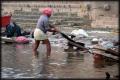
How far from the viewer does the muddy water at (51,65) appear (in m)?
10.5

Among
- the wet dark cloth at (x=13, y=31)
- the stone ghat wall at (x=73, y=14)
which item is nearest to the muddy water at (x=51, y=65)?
the wet dark cloth at (x=13, y=31)

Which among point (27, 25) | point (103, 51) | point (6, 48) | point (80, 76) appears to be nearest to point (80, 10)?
point (27, 25)

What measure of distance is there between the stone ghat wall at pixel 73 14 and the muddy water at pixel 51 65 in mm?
9832

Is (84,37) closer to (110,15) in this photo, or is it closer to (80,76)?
(110,15)

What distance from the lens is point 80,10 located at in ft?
86.7

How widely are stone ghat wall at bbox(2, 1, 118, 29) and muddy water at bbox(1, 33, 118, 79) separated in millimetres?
9832

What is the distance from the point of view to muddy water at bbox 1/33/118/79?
1047cm

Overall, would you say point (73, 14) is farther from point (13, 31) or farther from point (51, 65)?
point (51, 65)

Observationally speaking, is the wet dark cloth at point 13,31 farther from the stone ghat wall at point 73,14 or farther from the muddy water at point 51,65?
the stone ghat wall at point 73,14

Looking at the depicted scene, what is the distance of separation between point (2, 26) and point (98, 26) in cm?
671

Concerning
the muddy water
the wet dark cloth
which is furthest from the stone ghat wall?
the muddy water

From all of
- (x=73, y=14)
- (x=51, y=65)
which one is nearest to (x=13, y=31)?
(x=73, y=14)

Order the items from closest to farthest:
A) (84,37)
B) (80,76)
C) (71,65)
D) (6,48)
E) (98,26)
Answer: (80,76) < (71,65) < (6,48) < (84,37) < (98,26)

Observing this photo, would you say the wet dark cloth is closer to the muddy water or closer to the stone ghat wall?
the muddy water
